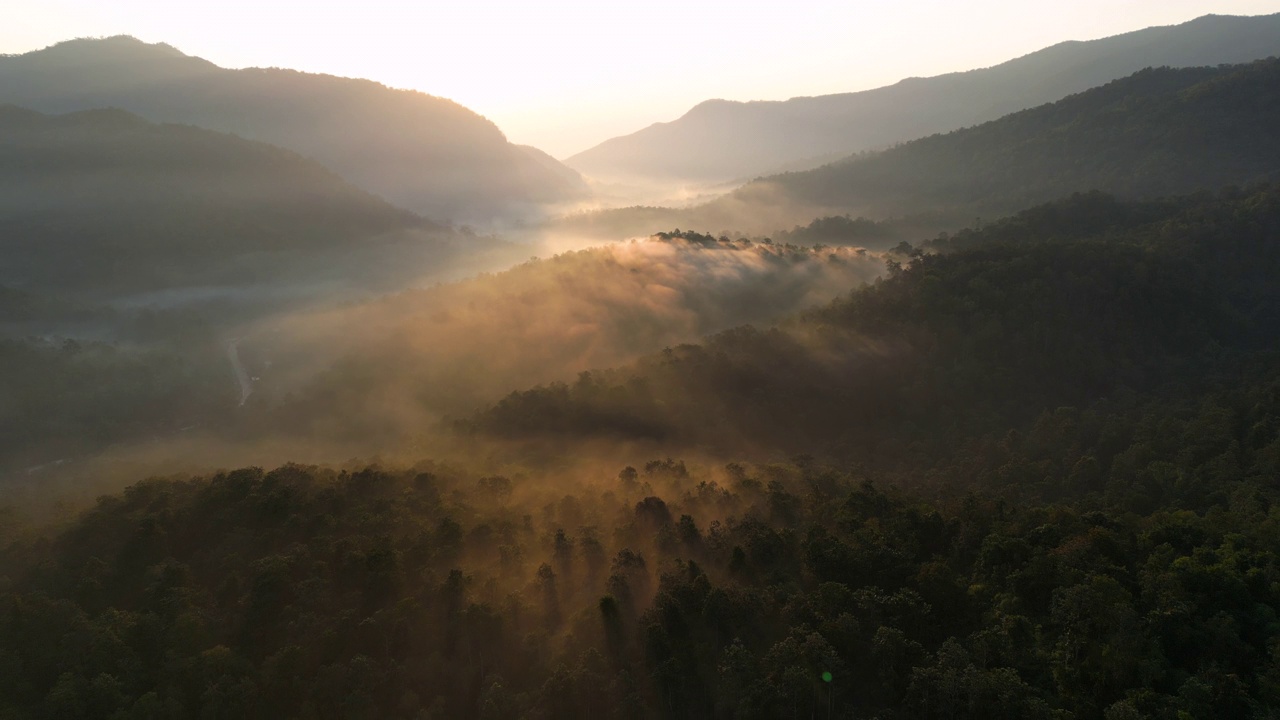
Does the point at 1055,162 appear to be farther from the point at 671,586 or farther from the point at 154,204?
the point at 154,204

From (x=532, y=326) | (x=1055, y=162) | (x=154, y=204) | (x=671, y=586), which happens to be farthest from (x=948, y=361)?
(x=154, y=204)

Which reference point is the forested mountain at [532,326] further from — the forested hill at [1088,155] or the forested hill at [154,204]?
the forested hill at [1088,155]

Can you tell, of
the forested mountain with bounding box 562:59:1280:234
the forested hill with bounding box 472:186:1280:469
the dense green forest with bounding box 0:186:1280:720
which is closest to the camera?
the dense green forest with bounding box 0:186:1280:720

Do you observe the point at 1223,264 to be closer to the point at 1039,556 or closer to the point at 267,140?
the point at 1039,556

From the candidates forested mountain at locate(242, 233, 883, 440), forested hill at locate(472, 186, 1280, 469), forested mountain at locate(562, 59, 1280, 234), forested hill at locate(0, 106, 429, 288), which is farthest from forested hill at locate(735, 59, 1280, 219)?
forested hill at locate(0, 106, 429, 288)

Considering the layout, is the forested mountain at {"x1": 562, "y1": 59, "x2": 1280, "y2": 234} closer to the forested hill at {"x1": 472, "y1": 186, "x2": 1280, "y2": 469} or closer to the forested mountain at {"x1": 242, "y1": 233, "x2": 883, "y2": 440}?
the forested mountain at {"x1": 242, "y1": 233, "x2": 883, "y2": 440}

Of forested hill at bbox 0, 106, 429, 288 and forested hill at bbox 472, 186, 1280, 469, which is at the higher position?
forested hill at bbox 0, 106, 429, 288
